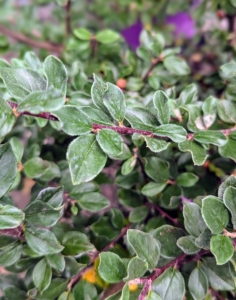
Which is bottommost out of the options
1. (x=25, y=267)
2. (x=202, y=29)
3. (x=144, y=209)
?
(x=25, y=267)

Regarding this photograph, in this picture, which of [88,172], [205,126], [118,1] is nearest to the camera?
[88,172]

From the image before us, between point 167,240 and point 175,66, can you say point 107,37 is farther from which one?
point 167,240

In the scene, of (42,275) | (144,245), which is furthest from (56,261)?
(144,245)

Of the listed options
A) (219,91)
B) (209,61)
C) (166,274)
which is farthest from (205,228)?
(209,61)

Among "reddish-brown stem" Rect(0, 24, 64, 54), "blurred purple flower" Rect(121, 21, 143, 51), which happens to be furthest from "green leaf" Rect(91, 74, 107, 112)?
"blurred purple flower" Rect(121, 21, 143, 51)

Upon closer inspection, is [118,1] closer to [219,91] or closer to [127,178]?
[219,91]

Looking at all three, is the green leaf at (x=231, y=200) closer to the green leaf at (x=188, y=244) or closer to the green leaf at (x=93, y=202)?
the green leaf at (x=188, y=244)
